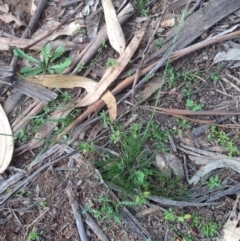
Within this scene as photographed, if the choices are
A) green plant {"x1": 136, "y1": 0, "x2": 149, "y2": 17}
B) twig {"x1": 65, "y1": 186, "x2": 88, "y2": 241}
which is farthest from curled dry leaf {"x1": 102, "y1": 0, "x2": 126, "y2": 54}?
twig {"x1": 65, "y1": 186, "x2": 88, "y2": 241}

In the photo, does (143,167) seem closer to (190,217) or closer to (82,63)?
(190,217)

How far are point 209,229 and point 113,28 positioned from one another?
112 centimetres

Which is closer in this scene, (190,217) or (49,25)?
(190,217)

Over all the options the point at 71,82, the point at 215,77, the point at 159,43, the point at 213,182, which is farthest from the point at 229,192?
the point at 71,82

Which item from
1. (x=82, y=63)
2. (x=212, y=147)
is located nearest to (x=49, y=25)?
(x=82, y=63)

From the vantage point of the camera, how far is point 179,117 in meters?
2.25

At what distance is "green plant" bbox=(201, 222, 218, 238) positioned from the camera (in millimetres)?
2146

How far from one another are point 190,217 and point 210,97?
0.60m

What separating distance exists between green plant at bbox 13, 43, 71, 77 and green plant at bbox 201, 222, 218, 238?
3.53 ft

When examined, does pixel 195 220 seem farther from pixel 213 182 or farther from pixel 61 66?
pixel 61 66

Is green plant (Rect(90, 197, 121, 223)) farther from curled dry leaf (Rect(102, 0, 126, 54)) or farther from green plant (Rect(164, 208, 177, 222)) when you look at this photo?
curled dry leaf (Rect(102, 0, 126, 54))

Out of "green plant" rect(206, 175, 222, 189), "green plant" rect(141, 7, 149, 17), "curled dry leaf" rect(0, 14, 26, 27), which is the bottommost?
"green plant" rect(206, 175, 222, 189)

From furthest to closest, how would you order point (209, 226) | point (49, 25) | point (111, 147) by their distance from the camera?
point (49, 25) → point (111, 147) → point (209, 226)

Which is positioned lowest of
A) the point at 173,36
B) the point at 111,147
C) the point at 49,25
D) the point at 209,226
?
the point at 209,226
